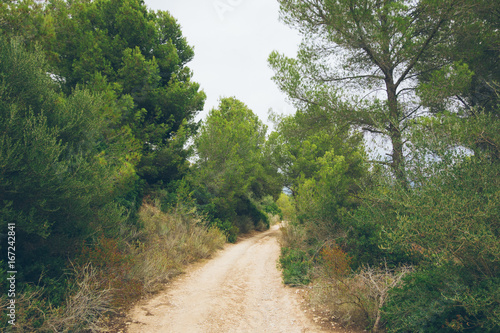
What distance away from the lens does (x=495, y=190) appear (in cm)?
361

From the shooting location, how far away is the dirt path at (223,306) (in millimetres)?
5031

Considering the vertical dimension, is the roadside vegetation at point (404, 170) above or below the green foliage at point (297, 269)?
above

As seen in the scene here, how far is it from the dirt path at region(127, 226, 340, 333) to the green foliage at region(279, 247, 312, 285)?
1.08ft

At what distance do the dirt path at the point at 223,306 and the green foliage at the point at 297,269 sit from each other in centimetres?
33

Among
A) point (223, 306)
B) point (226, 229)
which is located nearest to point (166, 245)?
point (223, 306)

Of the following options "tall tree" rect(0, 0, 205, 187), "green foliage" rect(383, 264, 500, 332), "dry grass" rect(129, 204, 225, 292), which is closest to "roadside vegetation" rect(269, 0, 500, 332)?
"green foliage" rect(383, 264, 500, 332)

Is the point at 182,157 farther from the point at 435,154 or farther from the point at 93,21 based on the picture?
the point at 435,154

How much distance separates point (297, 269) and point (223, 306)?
9.31 feet

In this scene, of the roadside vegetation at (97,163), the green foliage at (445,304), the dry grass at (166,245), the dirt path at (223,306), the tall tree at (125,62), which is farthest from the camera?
the tall tree at (125,62)

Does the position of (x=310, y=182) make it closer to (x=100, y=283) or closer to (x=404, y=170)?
(x=404, y=170)

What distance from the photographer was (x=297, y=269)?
804 centimetres

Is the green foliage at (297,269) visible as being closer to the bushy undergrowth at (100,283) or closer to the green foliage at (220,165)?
the bushy undergrowth at (100,283)

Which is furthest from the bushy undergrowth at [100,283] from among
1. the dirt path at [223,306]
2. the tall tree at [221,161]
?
the tall tree at [221,161]

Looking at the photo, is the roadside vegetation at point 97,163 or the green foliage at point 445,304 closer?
the green foliage at point 445,304
